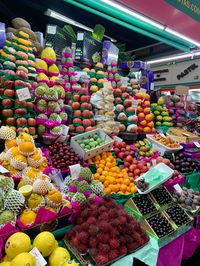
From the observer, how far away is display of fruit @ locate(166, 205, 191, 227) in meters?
2.11

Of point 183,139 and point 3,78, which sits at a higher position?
point 3,78

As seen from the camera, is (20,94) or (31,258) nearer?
(31,258)

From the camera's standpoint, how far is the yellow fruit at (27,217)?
142 centimetres

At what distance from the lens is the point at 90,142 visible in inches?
107

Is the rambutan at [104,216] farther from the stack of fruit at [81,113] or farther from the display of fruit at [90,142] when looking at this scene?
the stack of fruit at [81,113]

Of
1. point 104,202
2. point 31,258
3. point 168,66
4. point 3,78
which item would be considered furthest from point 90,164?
point 168,66

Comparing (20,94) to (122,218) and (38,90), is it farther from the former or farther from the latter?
(122,218)

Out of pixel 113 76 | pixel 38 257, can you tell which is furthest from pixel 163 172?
pixel 113 76

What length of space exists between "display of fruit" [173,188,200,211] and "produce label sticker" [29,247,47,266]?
5.36ft

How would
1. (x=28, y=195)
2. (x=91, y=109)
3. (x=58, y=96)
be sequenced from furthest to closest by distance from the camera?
(x=91, y=109), (x=58, y=96), (x=28, y=195)

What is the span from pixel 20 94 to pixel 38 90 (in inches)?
10.8

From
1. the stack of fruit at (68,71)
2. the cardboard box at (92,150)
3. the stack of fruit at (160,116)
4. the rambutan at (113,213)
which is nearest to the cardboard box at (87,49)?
the stack of fruit at (68,71)

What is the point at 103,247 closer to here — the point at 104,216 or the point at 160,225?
the point at 104,216

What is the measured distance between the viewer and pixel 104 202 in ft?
5.78
